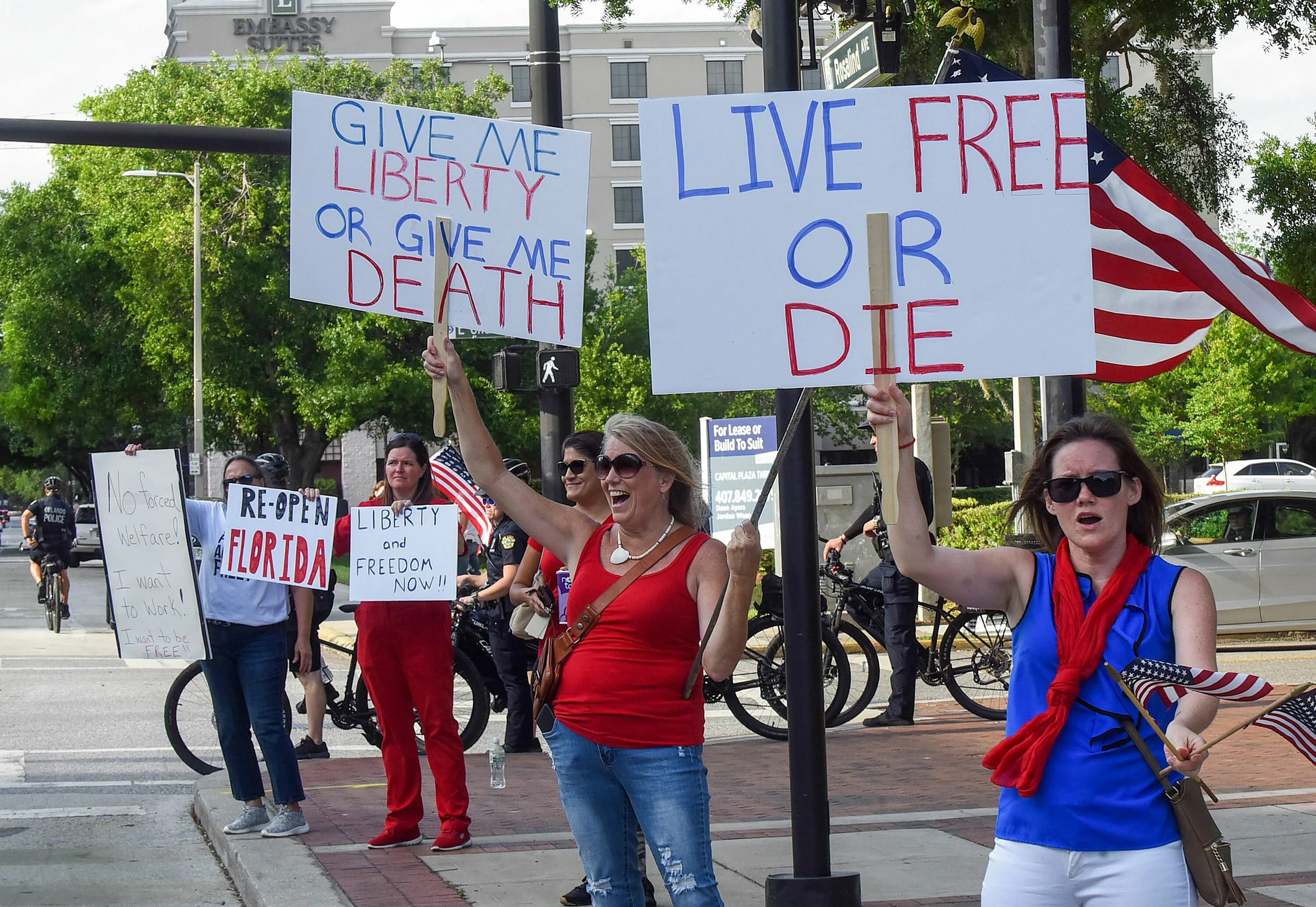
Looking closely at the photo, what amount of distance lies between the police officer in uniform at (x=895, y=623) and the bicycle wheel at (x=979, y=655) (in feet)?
0.95

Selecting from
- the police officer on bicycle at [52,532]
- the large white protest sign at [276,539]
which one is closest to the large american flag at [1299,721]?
the large white protest sign at [276,539]

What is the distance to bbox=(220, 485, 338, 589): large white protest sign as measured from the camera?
6.89 m

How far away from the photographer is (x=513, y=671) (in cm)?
941

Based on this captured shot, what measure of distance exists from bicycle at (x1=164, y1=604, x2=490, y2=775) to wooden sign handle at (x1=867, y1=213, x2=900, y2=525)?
6235 millimetres

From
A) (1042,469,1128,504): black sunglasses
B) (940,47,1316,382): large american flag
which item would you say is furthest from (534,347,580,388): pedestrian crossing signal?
(1042,469,1128,504): black sunglasses

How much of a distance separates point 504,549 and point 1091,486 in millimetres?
6439

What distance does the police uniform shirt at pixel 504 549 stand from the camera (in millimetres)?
9062

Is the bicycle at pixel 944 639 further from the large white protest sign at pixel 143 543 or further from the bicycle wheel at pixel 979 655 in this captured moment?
the large white protest sign at pixel 143 543

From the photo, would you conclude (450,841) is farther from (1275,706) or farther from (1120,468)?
(1275,706)

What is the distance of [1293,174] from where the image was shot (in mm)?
20031

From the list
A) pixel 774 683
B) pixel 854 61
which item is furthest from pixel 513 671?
pixel 854 61

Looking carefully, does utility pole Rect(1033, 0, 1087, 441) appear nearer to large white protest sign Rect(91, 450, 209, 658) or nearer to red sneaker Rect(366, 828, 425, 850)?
red sneaker Rect(366, 828, 425, 850)

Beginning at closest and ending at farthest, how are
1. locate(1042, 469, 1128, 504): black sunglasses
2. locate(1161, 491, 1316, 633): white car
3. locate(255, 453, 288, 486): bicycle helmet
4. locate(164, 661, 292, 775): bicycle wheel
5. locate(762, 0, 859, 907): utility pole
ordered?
1. locate(1042, 469, 1128, 504): black sunglasses
2. locate(762, 0, 859, 907): utility pole
3. locate(255, 453, 288, 486): bicycle helmet
4. locate(164, 661, 292, 775): bicycle wheel
5. locate(1161, 491, 1316, 633): white car

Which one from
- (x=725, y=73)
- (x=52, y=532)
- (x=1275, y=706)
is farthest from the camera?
(x=725, y=73)
